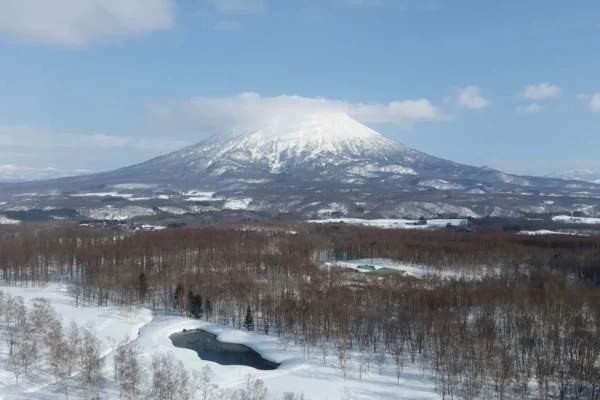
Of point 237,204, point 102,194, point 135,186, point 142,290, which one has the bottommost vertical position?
point 142,290

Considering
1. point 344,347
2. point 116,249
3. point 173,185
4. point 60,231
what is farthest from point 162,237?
point 173,185

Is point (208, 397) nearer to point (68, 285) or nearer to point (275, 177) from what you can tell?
point (68, 285)

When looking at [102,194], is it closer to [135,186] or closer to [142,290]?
[135,186]

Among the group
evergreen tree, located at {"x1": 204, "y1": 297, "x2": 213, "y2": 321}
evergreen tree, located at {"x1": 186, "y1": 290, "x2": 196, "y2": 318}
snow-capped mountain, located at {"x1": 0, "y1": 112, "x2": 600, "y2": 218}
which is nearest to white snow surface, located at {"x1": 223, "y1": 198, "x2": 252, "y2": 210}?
snow-capped mountain, located at {"x1": 0, "y1": 112, "x2": 600, "y2": 218}

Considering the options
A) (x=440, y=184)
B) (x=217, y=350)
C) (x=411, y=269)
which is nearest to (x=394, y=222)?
(x=411, y=269)

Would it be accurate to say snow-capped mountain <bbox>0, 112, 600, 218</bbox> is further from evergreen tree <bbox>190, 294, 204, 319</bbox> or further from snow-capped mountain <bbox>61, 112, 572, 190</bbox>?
evergreen tree <bbox>190, 294, 204, 319</bbox>
